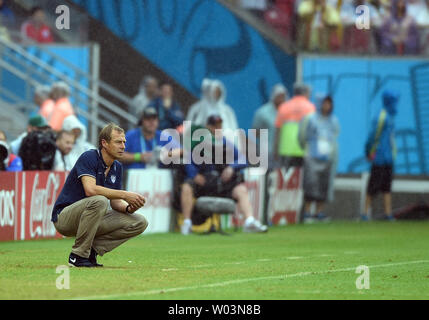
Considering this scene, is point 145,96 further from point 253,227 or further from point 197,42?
point 253,227

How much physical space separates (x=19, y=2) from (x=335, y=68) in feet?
22.7

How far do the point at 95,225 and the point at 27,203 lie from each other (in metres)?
5.55

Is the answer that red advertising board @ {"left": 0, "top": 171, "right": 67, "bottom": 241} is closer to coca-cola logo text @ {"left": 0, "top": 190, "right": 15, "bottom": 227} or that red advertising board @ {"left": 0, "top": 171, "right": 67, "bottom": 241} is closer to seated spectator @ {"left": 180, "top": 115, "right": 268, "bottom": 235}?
coca-cola logo text @ {"left": 0, "top": 190, "right": 15, "bottom": 227}

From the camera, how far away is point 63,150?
1934 cm

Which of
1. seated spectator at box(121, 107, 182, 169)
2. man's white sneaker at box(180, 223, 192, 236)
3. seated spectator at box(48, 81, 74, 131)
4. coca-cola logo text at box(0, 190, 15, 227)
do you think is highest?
seated spectator at box(48, 81, 74, 131)

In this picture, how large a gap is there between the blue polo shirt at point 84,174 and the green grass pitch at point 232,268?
721 millimetres

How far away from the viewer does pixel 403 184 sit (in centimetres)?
2702

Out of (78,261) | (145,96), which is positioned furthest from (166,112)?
(78,261)

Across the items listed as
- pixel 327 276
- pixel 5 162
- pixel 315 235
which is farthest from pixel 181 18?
pixel 327 276

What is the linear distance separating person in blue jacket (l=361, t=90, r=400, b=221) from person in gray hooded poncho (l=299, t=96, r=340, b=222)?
0.77 metres

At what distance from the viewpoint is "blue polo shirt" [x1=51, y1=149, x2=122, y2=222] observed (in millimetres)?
12797

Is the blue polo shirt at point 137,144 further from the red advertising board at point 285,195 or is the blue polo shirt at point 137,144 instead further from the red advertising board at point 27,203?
→ the red advertising board at point 285,195

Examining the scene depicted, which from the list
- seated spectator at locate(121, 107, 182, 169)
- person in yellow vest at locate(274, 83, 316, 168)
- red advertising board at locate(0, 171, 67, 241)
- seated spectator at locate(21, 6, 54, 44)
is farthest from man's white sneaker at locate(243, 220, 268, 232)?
seated spectator at locate(21, 6, 54, 44)
